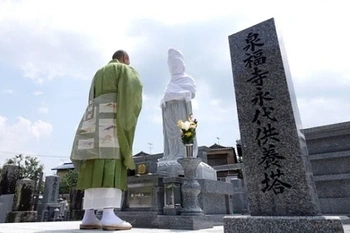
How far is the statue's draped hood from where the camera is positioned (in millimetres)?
6277

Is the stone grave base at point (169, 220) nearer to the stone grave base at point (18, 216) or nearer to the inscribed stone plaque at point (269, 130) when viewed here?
the inscribed stone plaque at point (269, 130)

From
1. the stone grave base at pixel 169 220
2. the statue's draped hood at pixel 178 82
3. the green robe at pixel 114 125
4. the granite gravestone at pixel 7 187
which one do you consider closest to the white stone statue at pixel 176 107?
the statue's draped hood at pixel 178 82

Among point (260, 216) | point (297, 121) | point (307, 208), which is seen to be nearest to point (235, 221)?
point (260, 216)

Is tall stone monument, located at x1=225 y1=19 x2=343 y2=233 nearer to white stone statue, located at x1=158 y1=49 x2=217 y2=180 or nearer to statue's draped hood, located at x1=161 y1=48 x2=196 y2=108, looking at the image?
white stone statue, located at x1=158 y1=49 x2=217 y2=180

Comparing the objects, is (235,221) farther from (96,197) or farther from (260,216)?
(96,197)

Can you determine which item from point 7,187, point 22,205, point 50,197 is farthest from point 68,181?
point 22,205

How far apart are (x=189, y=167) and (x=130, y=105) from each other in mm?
1649

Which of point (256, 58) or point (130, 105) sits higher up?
point (256, 58)

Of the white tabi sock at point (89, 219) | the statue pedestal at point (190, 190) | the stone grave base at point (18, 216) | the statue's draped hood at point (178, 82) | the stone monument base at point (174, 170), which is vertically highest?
the statue's draped hood at point (178, 82)

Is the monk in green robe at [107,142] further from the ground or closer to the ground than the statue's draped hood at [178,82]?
closer to the ground

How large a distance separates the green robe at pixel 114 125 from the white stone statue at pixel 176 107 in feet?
9.43

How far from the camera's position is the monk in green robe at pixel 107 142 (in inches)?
114

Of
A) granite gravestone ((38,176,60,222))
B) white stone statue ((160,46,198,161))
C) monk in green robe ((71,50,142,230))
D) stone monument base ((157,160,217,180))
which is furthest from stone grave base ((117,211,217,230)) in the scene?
granite gravestone ((38,176,60,222))

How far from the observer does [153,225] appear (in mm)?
4285
